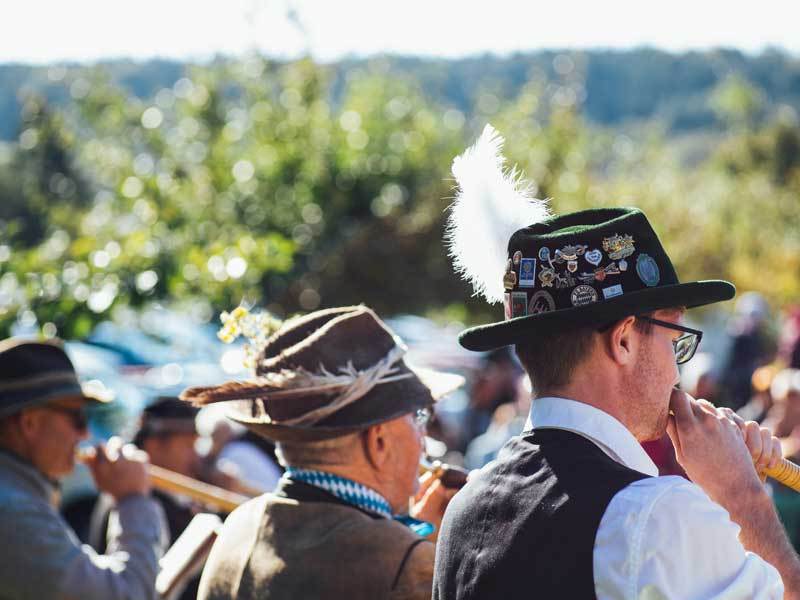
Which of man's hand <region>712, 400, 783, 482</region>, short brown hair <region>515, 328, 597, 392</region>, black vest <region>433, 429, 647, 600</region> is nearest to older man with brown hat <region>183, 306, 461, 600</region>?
black vest <region>433, 429, 647, 600</region>

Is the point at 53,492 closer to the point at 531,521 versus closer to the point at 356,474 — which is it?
the point at 356,474

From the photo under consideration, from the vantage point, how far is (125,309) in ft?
15.5

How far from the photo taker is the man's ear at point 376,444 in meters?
2.90

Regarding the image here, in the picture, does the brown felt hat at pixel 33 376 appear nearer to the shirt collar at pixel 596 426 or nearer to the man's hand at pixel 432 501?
the man's hand at pixel 432 501

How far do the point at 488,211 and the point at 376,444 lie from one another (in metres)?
0.88

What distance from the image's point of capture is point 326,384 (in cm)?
287

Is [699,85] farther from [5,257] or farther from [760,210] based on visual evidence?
[5,257]

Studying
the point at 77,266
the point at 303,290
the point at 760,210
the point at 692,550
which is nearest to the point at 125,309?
the point at 77,266

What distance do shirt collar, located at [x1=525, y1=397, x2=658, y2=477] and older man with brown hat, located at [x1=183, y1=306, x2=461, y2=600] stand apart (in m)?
0.69

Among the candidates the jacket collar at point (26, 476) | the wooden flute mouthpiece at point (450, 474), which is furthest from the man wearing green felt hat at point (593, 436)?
the jacket collar at point (26, 476)

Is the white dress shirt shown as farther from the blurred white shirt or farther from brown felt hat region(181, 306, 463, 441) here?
the blurred white shirt

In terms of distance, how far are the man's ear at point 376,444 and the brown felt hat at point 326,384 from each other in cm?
5

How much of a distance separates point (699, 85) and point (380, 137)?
396 feet

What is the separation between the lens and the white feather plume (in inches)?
89.5
